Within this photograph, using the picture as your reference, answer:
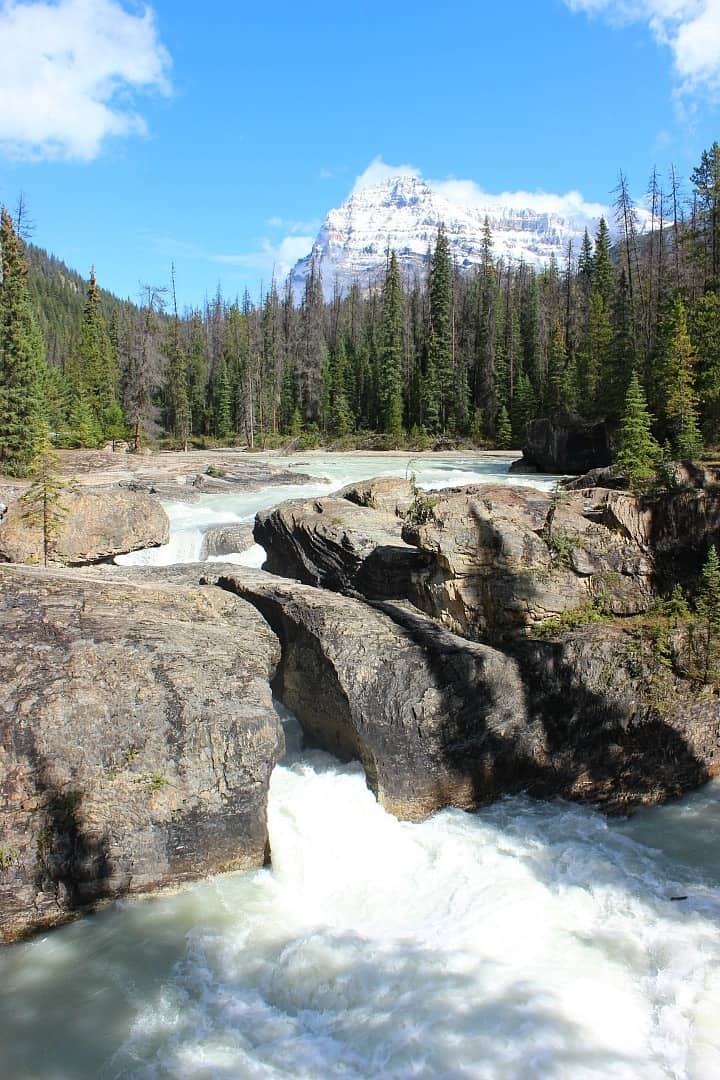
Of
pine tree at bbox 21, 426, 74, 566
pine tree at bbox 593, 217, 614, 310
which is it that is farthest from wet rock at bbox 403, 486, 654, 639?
pine tree at bbox 593, 217, 614, 310

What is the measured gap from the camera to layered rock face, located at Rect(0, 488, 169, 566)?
16.0m

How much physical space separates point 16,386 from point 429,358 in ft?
114

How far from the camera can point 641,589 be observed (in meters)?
11.1

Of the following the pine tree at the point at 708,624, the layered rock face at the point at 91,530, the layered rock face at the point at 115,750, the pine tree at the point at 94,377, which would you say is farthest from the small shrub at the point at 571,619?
the pine tree at the point at 94,377

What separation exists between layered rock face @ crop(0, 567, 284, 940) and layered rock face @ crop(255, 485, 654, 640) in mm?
3694

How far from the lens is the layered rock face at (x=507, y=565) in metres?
10.6

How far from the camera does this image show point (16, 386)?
3694 centimetres

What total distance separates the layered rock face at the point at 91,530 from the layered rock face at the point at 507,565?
24.4 feet

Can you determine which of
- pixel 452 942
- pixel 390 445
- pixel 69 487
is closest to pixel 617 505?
pixel 452 942

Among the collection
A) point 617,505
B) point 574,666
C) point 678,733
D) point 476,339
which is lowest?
point 678,733

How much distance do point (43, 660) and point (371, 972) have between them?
4163 mm

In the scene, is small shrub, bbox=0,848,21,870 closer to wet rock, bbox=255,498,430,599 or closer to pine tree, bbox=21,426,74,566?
wet rock, bbox=255,498,430,599

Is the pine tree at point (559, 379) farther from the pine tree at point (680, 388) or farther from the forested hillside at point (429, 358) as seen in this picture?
the pine tree at point (680, 388)

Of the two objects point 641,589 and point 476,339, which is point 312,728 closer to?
point 641,589
